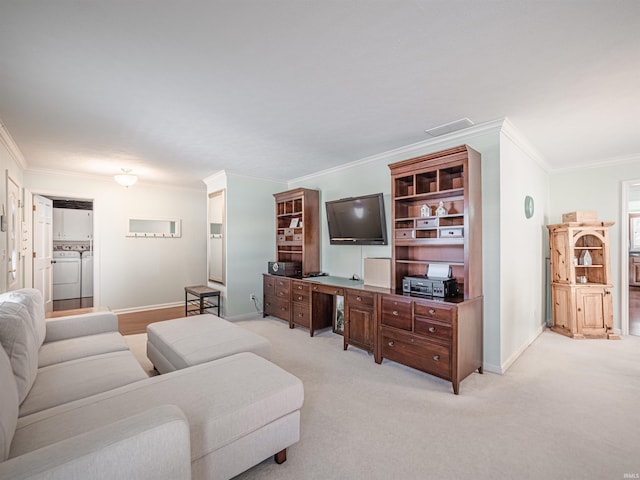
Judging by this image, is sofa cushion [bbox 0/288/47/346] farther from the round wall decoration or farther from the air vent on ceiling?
the round wall decoration

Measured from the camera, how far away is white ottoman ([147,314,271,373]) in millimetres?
2260

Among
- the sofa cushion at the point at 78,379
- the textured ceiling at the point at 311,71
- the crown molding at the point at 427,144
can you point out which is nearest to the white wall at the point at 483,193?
the crown molding at the point at 427,144

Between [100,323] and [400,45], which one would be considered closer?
[400,45]

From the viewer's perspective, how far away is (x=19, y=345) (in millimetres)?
1693

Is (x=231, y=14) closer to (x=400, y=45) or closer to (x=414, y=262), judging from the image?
(x=400, y=45)

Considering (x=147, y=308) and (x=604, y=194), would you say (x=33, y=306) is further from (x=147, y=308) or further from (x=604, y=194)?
(x=604, y=194)

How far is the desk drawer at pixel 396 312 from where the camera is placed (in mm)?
2873

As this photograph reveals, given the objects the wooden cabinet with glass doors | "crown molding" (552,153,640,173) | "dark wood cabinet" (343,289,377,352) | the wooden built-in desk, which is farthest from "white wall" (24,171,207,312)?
"crown molding" (552,153,640,173)

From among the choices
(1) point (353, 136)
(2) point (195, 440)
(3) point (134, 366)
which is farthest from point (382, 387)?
(1) point (353, 136)

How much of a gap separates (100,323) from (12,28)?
231 cm

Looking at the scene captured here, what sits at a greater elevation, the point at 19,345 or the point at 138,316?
the point at 19,345

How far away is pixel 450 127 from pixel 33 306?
3.89 metres

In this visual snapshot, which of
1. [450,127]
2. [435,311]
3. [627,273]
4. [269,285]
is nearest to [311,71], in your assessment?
[450,127]

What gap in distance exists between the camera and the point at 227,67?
1.98 metres
